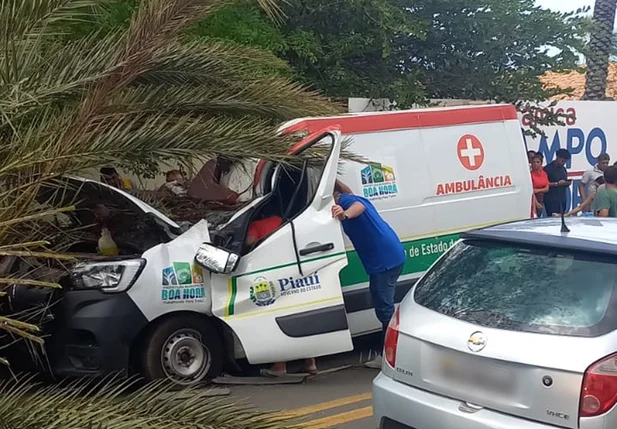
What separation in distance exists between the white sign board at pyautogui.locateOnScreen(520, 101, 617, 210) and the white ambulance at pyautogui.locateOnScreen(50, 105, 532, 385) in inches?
317

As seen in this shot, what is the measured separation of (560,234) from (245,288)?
260 centimetres

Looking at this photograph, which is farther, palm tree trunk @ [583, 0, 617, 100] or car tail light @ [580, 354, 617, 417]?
palm tree trunk @ [583, 0, 617, 100]

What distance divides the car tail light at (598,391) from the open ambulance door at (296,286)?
290cm

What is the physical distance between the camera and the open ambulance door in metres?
6.15

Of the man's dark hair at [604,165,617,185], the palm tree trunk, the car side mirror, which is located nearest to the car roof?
the car side mirror

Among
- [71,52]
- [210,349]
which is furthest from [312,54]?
[71,52]

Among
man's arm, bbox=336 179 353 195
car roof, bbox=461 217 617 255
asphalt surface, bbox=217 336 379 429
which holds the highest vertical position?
man's arm, bbox=336 179 353 195

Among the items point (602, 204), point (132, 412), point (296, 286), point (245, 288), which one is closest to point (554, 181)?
point (602, 204)

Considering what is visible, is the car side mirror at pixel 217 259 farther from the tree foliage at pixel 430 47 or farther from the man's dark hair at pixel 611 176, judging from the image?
the tree foliage at pixel 430 47

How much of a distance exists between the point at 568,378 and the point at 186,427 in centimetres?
166

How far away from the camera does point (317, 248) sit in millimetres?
6348

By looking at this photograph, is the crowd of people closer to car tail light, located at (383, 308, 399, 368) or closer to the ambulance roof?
the ambulance roof

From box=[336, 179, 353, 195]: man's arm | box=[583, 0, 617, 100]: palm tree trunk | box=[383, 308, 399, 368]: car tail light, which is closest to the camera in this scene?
box=[383, 308, 399, 368]: car tail light

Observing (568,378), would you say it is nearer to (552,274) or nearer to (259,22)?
(552,274)
